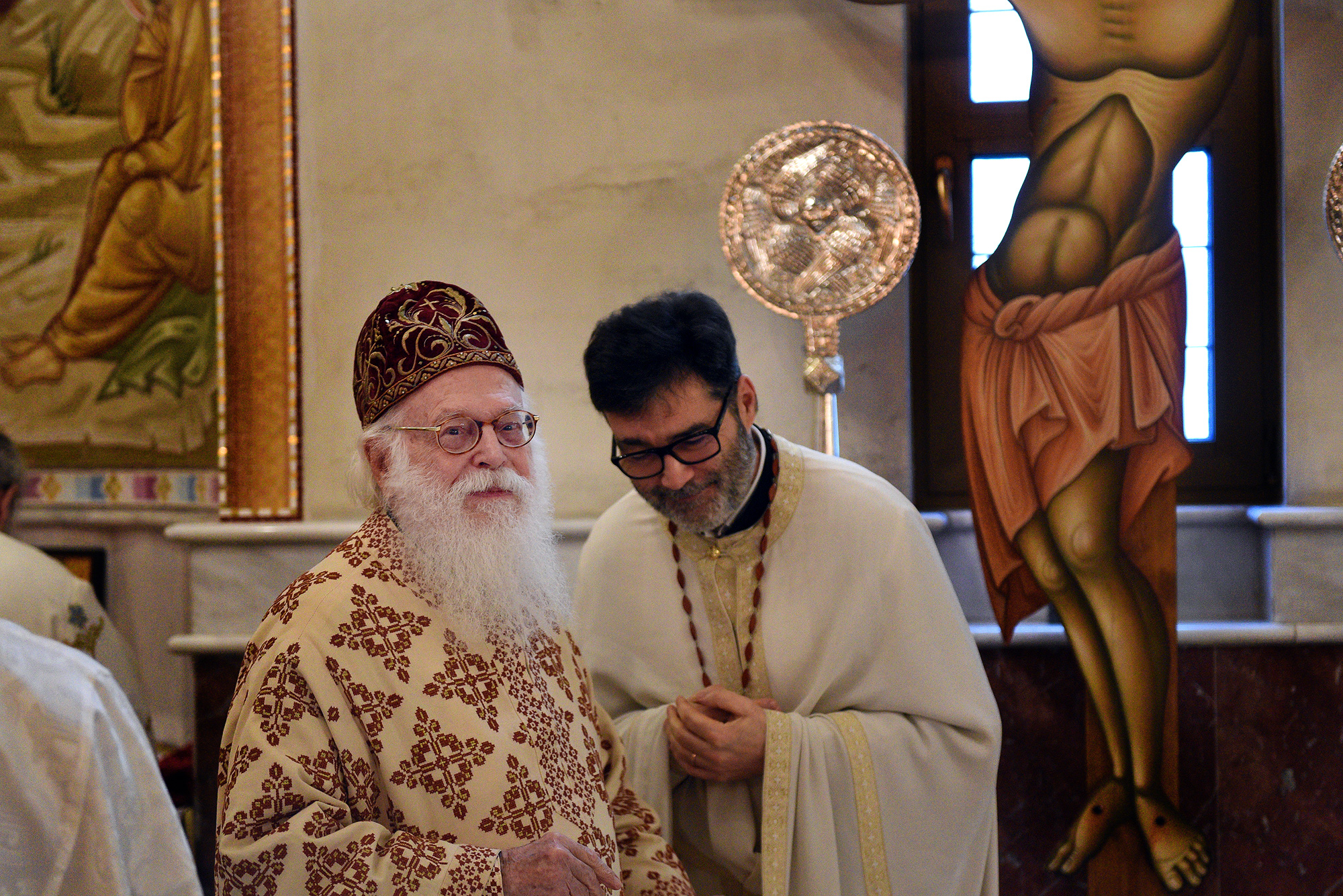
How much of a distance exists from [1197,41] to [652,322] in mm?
1939

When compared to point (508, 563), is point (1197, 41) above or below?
above

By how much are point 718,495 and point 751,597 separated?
0.90 feet

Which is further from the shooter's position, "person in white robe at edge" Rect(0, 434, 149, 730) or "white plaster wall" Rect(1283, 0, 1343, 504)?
"person in white robe at edge" Rect(0, 434, 149, 730)

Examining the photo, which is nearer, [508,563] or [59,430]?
[508,563]

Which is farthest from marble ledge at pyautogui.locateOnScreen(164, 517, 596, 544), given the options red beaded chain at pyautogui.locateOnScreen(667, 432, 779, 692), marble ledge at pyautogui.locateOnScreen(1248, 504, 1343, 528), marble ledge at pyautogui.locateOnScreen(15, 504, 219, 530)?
marble ledge at pyautogui.locateOnScreen(1248, 504, 1343, 528)

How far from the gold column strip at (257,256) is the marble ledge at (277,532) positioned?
0.12 m

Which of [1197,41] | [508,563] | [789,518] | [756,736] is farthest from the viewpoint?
[1197,41]

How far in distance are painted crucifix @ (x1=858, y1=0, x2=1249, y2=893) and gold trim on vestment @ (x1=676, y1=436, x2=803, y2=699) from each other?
986 mm

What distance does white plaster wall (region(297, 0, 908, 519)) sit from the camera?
3852 mm

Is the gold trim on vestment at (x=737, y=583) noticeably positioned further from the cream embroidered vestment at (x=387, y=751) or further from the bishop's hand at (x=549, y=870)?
the bishop's hand at (x=549, y=870)

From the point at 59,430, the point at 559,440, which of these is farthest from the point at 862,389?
the point at 59,430

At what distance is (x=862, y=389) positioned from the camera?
12.6 ft

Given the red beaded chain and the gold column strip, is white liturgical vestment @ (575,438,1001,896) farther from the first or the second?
the gold column strip

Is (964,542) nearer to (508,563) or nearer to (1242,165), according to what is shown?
(1242,165)
